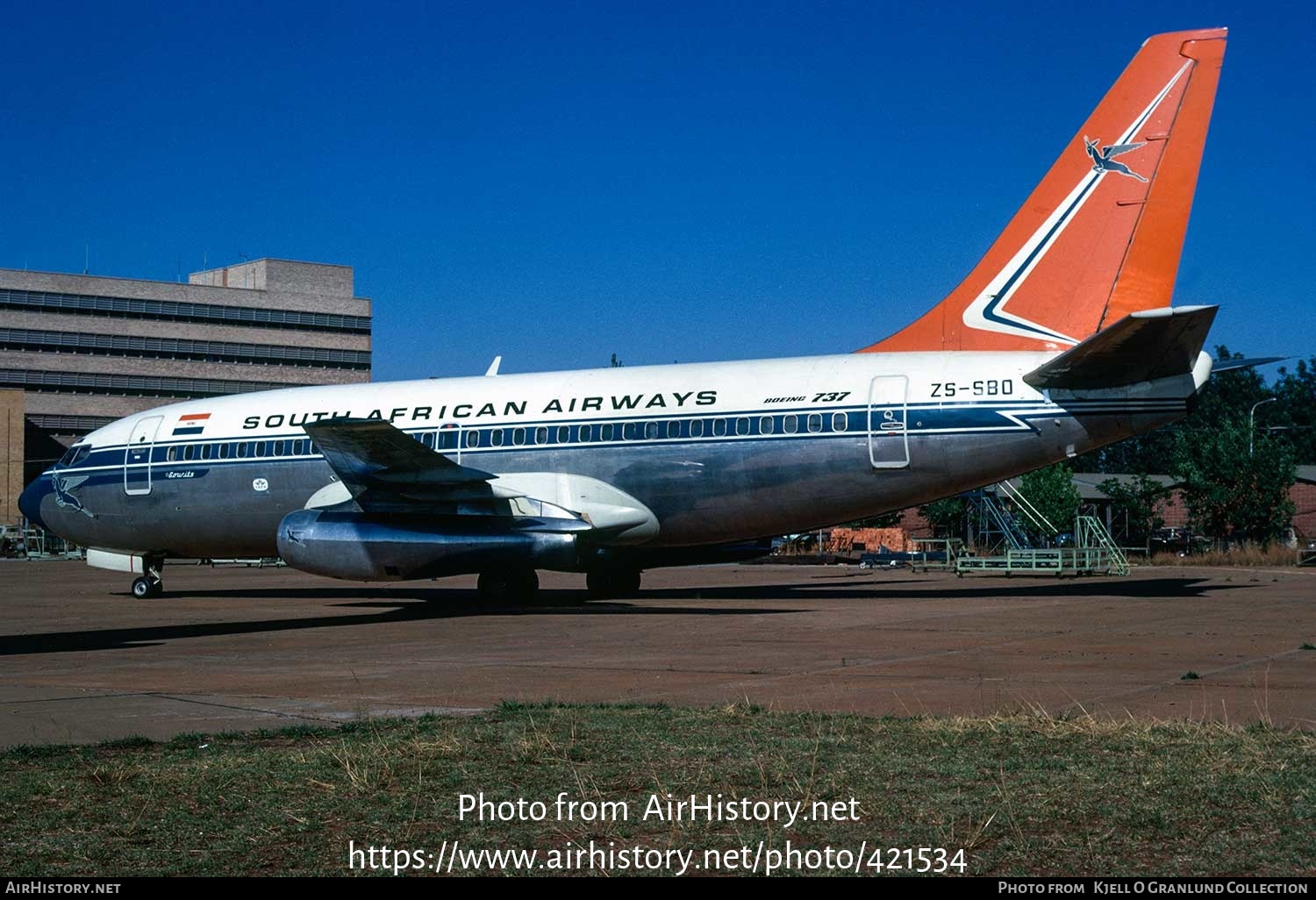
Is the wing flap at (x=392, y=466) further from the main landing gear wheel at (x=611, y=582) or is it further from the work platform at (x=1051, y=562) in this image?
the work platform at (x=1051, y=562)

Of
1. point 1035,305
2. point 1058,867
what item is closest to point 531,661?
point 1058,867

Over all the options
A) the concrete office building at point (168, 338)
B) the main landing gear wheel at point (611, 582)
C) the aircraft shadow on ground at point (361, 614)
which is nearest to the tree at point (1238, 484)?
the aircraft shadow on ground at point (361, 614)

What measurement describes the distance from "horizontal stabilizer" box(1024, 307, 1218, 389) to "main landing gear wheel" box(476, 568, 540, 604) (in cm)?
878

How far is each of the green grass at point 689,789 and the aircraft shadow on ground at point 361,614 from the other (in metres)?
8.63

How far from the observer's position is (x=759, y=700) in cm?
923

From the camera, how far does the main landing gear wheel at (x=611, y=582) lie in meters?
23.6

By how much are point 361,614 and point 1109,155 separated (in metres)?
13.7

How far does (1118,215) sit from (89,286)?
96479 mm

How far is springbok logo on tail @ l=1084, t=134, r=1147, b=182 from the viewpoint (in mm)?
19453

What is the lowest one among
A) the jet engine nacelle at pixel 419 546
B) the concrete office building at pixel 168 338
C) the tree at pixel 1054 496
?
the jet engine nacelle at pixel 419 546

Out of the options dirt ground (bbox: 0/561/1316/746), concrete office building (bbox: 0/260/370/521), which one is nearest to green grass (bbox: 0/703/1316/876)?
dirt ground (bbox: 0/561/1316/746)

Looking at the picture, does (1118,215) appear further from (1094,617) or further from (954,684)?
(954,684)

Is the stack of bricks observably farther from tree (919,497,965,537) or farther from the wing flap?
the wing flap

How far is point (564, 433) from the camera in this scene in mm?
21688
